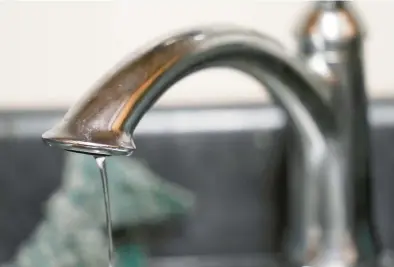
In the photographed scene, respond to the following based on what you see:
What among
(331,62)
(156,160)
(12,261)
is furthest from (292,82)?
(12,261)

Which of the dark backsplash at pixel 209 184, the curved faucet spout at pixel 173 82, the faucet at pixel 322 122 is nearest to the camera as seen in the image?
the curved faucet spout at pixel 173 82

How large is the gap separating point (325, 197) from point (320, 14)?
0.44 ft

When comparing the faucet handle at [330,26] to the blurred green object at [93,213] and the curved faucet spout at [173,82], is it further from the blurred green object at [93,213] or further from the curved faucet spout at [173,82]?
the blurred green object at [93,213]

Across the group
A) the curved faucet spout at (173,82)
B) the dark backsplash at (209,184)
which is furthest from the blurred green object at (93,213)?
the curved faucet spout at (173,82)

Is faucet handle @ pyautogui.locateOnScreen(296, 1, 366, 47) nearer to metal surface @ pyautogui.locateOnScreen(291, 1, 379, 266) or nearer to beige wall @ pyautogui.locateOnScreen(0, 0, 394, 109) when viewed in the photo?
metal surface @ pyautogui.locateOnScreen(291, 1, 379, 266)

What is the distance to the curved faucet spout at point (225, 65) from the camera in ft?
1.07

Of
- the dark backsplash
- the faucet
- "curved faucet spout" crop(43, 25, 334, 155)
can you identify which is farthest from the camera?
the dark backsplash

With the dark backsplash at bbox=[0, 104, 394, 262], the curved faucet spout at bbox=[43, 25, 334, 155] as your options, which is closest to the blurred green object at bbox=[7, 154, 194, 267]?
the dark backsplash at bbox=[0, 104, 394, 262]

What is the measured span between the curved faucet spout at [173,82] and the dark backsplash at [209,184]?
0.32ft

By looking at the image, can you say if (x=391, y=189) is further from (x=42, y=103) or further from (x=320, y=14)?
(x=42, y=103)

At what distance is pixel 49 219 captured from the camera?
21.7 inches

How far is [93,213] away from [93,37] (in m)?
0.15

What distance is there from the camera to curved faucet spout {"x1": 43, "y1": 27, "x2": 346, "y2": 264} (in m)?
0.33

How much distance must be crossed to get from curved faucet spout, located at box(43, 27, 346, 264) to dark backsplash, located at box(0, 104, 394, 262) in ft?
0.19
